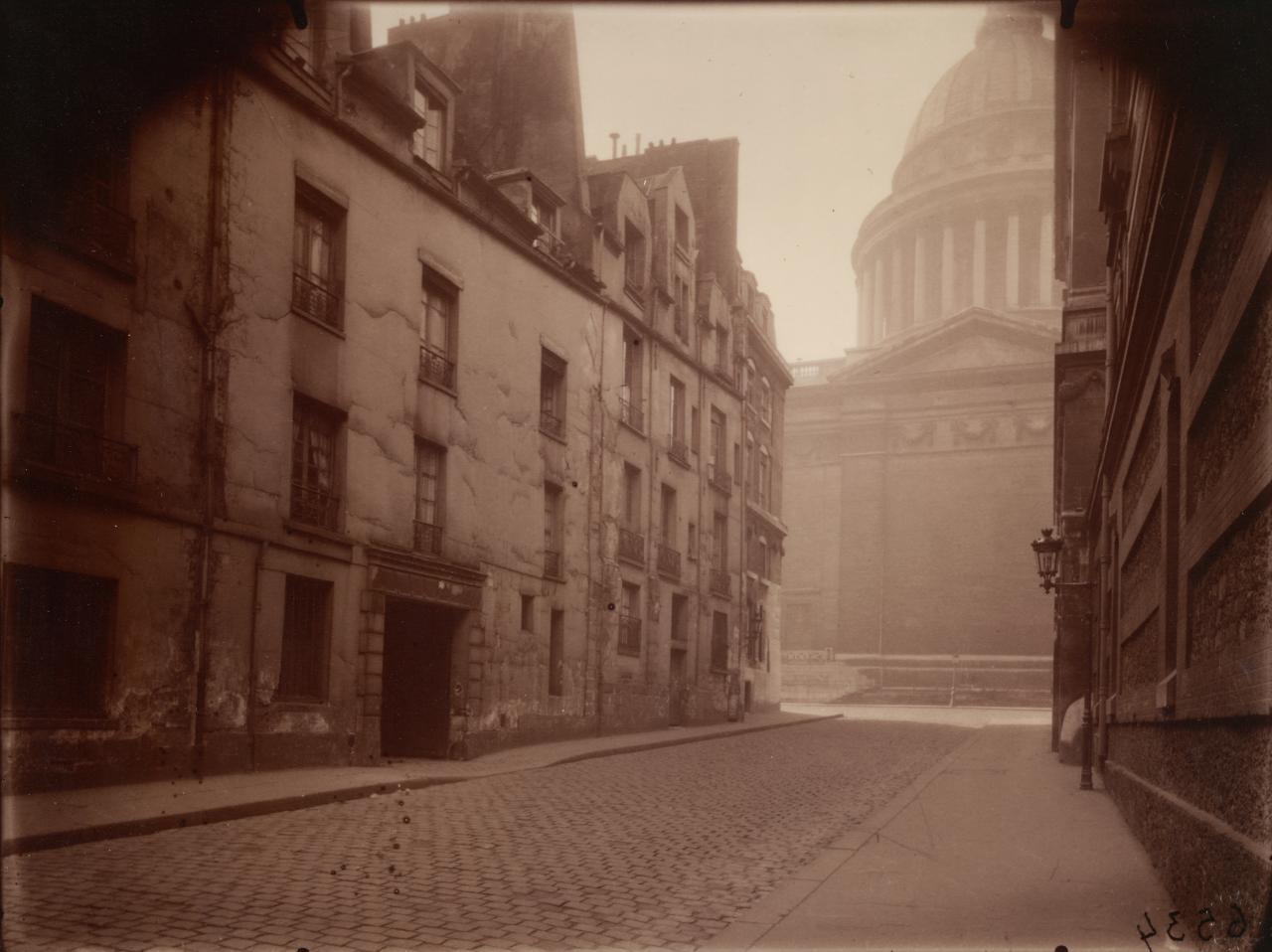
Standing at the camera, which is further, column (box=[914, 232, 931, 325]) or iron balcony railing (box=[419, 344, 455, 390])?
column (box=[914, 232, 931, 325])

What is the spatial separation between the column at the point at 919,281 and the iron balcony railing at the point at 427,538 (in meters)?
14.5

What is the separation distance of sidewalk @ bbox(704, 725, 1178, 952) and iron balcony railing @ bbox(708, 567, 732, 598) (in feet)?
53.9

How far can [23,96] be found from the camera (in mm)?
7246

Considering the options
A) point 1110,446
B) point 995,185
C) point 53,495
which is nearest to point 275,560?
point 53,495

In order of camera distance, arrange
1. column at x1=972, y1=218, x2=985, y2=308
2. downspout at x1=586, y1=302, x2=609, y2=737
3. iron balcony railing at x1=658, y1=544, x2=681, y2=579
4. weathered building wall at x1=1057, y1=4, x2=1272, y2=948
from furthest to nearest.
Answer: column at x1=972, y1=218, x2=985, y2=308
iron balcony railing at x1=658, y1=544, x2=681, y2=579
downspout at x1=586, y1=302, x2=609, y2=737
weathered building wall at x1=1057, y1=4, x2=1272, y2=948

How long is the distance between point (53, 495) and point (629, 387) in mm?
14955

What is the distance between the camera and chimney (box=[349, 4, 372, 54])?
49.8 feet

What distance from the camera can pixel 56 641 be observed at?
10.7m

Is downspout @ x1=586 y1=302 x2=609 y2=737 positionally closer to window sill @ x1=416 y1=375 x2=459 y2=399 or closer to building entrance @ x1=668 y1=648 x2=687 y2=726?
building entrance @ x1=668 y1=648 x2=687 y2=726

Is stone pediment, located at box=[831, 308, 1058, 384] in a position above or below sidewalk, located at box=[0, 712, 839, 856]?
above

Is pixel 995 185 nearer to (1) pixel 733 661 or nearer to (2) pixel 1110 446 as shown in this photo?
(1) pixel 733 661

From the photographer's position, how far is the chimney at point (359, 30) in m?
15.2

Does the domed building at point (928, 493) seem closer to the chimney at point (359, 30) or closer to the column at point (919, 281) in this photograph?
the column at point (919, 281)

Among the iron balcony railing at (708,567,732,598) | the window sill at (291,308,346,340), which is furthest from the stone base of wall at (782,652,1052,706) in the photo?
the window sill at (291,308,346,340)
